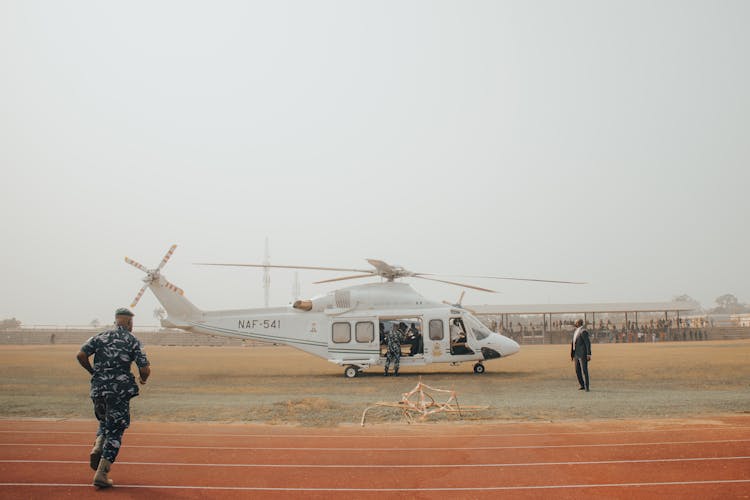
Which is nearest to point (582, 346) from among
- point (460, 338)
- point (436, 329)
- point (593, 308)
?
point (460, 338)

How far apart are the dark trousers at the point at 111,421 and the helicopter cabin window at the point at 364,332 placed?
14815 millimetres

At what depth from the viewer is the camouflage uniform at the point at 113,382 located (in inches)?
251

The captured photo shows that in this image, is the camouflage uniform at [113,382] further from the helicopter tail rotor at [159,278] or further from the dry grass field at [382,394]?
the helicopter tail rotor at [159,278]

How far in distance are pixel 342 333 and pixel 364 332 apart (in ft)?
2.77

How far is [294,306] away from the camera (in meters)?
21.7

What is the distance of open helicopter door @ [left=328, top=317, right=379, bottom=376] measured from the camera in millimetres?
20953

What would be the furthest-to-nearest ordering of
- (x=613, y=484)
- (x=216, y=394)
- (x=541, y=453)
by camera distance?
(x=216, y=394) < (x=541, y=453) < (x=613, y=484)

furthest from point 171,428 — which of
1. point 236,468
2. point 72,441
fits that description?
point 236,468

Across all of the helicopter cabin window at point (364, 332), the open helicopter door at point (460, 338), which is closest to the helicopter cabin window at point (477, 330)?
the open helicopter door at point (460, 338)

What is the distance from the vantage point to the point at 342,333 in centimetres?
2128

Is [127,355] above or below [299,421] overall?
above

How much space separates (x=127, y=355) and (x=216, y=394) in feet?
31.1

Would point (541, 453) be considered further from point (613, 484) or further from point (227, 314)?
point (227, 314)

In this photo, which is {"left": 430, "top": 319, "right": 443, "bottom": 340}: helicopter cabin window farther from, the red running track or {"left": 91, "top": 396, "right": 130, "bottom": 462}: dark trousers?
{"left": 91, "top": 396, "right": 130, "bottom": 462}: dark trousers
